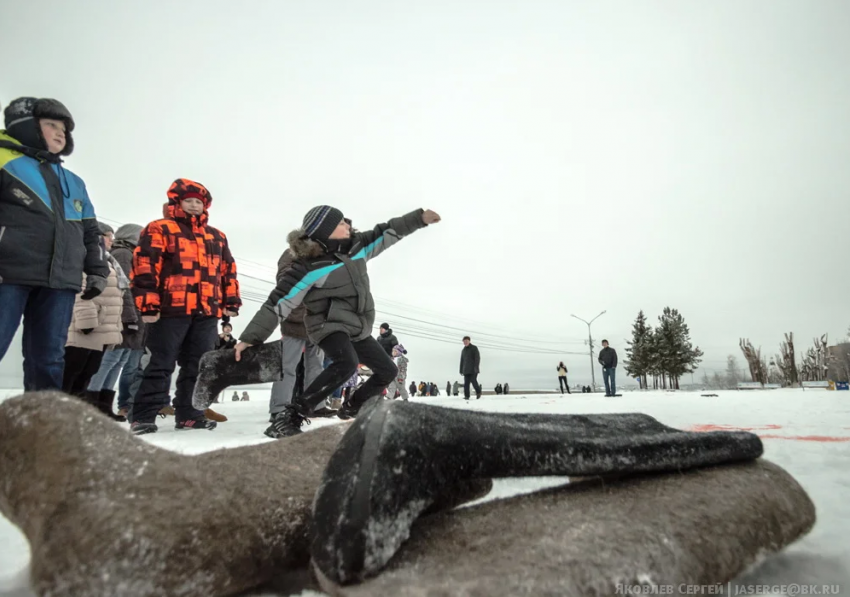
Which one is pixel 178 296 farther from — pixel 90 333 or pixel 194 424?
pixel 194 424

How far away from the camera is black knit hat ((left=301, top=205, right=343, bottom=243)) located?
349 cm

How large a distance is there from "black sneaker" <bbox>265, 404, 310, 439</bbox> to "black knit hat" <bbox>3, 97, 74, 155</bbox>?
2456 millimetres

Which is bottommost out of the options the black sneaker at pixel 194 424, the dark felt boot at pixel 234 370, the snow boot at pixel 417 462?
the black sneaker at pixel 194 424

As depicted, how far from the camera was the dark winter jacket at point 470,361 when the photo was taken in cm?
1350

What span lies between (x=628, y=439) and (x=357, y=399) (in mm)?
3185

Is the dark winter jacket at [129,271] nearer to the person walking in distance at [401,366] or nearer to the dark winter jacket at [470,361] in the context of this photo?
the person walking in distance at [401,366]

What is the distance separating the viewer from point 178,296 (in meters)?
3.90

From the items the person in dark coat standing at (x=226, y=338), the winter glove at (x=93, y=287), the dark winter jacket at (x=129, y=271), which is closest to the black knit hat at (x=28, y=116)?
the winter glove at (x=93, y=287)

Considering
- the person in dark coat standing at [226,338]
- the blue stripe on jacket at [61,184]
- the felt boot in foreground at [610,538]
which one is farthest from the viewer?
the person in dark coat standing at [226,338]

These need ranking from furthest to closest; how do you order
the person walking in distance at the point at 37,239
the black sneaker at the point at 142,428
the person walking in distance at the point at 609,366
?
the person walking in distance at the point at 609,366
the black sneaker at the point at 142,428
the person walking in distance at the point at 37,239

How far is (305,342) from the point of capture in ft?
15.7

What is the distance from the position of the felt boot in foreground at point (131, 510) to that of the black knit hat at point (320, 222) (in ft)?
8.41

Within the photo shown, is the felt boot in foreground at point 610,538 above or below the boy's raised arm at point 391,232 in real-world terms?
below

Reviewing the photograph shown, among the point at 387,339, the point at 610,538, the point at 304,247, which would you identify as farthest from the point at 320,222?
the point at 387,339
